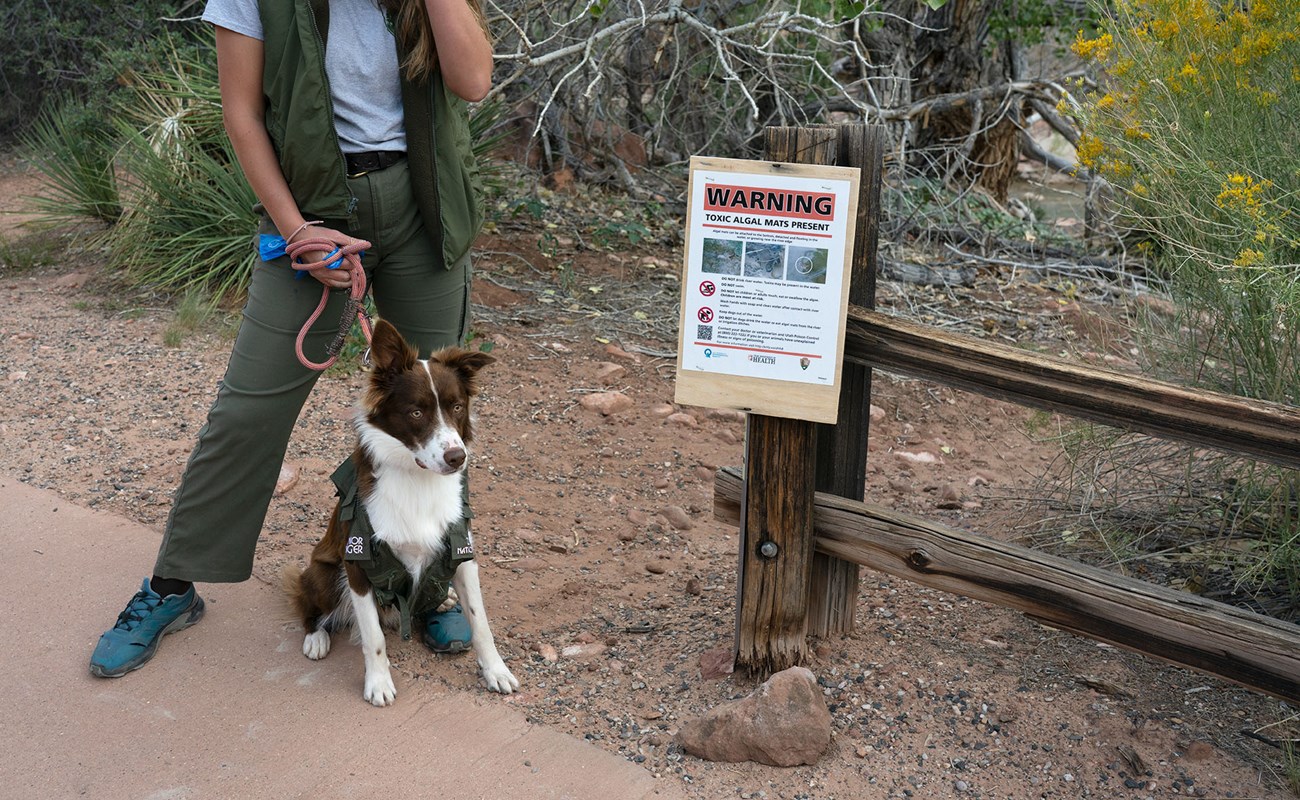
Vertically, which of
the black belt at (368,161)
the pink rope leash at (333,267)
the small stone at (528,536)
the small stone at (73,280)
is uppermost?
the black belt at (368,161)

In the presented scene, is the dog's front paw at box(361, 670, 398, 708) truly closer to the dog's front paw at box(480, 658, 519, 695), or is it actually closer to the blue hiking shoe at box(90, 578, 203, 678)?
the dog's front paw at box(480, 658, 519, 695)

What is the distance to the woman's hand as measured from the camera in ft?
10.6

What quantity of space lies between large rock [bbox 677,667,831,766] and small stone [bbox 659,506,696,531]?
5.86ft

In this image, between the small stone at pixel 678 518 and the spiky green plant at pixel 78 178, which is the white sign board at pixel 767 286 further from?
the spiky green plant at pixel 78 178

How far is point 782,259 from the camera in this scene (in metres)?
3.08

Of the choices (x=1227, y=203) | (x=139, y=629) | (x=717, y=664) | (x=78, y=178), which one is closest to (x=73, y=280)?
(x=78, y=178)

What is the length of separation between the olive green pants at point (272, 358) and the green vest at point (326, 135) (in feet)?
0.23

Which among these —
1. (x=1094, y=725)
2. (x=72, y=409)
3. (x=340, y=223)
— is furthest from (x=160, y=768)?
(x=72, y=409)

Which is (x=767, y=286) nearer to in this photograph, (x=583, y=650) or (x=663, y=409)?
(x=583, y=650)

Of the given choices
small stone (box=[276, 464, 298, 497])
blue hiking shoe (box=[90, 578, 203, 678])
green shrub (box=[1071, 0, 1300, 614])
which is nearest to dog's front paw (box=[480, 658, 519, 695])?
blue hiking shoe (box=[90, 578, 203, 678])

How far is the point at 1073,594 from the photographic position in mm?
3025

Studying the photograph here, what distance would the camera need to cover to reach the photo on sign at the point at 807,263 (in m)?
3.05

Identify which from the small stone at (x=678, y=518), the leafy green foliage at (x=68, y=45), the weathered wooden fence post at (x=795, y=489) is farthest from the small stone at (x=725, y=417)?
the leafy green foliage at (x=68, y=45)

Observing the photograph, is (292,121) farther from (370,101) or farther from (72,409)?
(72,409)
